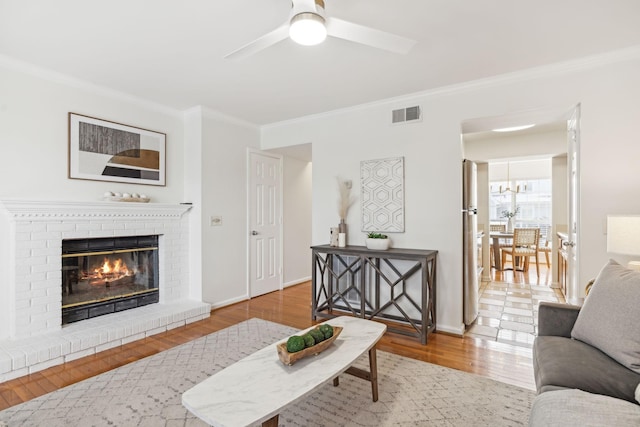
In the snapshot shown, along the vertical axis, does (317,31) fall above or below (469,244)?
above

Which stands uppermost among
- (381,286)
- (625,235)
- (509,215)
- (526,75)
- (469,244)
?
(526,75)

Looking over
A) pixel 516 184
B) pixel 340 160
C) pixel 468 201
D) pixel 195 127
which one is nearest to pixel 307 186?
pixel 340 160

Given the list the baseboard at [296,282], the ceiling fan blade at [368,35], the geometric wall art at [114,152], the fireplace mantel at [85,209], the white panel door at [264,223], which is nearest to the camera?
the ceiling fan blade at [368,35]

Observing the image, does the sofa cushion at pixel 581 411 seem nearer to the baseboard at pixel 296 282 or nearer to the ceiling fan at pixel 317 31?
the ceiling fan at pixel 317 31

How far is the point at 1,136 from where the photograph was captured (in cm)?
269

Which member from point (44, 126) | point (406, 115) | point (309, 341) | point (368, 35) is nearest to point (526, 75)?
point (406, 115)

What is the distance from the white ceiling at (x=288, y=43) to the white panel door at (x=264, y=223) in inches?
58.4

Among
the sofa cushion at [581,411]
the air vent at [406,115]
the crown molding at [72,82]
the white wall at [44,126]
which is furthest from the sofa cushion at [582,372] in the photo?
the crown molding at [72,82]

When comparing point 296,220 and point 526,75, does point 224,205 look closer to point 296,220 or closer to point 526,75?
point 296,220

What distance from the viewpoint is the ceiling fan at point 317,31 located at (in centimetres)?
163

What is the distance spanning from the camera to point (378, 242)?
3.42m

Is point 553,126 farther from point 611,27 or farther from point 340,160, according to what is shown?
point 340,160

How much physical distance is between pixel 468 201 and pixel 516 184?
546cm

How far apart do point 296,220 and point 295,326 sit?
2.35 m
